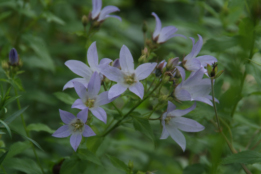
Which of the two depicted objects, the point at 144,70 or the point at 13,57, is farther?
the point at 13,57

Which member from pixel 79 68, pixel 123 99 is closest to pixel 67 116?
pixel 79 68

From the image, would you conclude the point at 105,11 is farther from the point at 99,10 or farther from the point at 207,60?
the point at 207,60

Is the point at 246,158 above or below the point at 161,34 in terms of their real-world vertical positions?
below

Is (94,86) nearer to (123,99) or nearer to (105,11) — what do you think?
(123,99)

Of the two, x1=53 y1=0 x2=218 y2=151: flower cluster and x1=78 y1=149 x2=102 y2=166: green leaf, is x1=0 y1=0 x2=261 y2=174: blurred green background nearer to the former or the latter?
x1=78 y1=149 x2=102 y2=166: green leaf

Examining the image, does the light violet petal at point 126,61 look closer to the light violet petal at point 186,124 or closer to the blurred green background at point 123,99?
the blurred green background at point 123,99

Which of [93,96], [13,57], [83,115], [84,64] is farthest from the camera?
[13,57]

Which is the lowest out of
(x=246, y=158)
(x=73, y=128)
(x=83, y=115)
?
(x=246, y=158)

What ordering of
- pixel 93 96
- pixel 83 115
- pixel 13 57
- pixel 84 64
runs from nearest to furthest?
pixel 83 115, pixel 93 96, pixel 84 64, pixel 13 57
